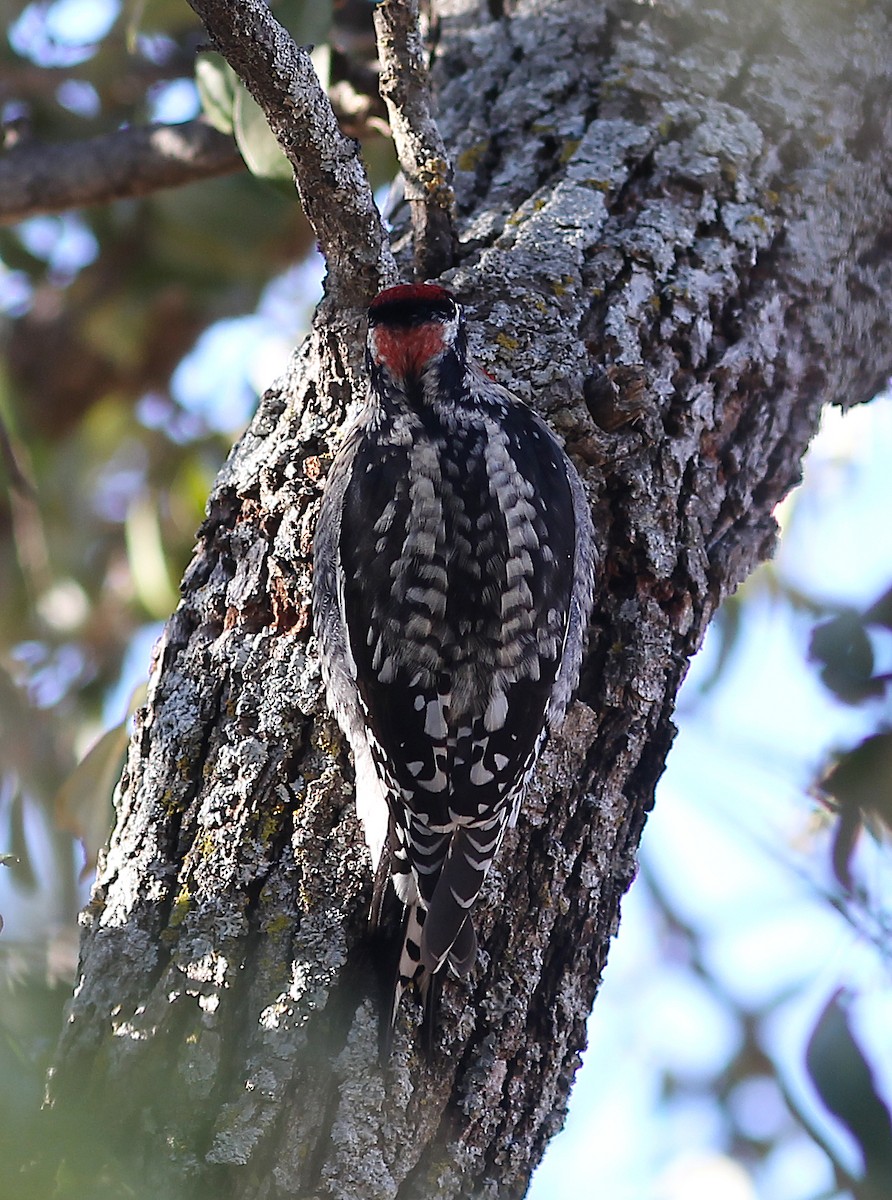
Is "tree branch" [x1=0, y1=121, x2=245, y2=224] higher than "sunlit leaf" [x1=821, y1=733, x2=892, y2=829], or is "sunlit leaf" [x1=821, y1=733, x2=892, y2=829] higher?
"tree branch" [x1=0, y1=121, x2=245, y2=224]

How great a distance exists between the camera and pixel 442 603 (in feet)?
7.45

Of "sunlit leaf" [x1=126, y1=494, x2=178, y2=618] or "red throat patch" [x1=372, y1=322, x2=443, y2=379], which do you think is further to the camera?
"sunlit leaf" [x1=126, y1=494, x2=178, y2=618]

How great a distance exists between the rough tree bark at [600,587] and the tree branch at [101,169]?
92 centimetres

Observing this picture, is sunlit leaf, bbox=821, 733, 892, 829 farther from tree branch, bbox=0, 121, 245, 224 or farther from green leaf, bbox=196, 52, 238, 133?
tree branch, bbox=0, 121, 245, 224

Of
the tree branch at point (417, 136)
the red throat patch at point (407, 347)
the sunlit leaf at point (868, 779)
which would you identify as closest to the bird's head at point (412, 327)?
the red throat patch at point (407, 347)

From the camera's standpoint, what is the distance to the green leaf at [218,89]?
10.3ft

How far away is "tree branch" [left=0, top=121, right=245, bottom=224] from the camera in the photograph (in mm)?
3678

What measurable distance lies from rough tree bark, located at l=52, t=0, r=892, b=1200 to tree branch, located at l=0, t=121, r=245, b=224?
921 millimetres

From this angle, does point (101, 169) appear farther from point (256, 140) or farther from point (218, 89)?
point (256, 140)

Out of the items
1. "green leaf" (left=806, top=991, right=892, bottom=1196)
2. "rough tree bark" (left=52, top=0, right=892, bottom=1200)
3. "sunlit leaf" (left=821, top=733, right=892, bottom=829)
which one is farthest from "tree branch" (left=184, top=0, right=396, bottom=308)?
"green leaf" (left=806, top=991, right=892, bottom=1196)

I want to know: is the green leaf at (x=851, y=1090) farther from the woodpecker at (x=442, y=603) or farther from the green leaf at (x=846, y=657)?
the woodpecker at (x=442, y=603)

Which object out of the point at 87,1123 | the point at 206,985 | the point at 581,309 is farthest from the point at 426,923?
the point at 581,309

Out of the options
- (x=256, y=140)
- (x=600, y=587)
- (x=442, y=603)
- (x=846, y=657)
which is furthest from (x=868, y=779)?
(x=256, y=140)

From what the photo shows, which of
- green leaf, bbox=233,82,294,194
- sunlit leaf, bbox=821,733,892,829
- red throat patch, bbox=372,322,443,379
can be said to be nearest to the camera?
red throat patch, bbox=372,322,443,379
